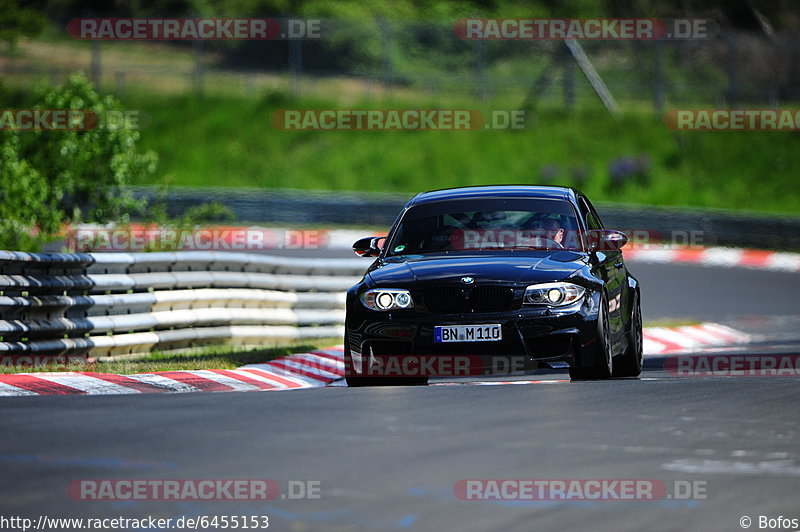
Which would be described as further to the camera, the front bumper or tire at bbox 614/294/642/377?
tire at bbox 614/294/642/377

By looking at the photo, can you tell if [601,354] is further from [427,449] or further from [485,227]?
[427,449]

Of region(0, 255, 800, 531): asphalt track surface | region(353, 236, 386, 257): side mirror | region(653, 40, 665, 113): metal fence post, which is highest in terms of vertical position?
region(653, 40, 665, 113): metal fence post

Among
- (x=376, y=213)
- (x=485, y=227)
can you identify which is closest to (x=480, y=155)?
(x=376, y=213)

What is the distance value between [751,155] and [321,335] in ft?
81.7

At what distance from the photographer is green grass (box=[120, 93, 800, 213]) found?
38.5 metres

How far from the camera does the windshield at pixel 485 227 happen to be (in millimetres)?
11805

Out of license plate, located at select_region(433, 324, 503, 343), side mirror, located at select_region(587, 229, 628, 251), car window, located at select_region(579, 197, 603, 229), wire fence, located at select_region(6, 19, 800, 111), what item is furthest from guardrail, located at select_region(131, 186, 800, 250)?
license plate, located at select_region(433, 324, 503, 343)

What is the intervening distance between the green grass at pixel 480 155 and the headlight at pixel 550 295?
1077 inches

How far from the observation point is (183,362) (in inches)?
523

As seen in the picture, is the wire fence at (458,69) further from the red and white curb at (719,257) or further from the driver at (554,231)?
the driver at (554,231)

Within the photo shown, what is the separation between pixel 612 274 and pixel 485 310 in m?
1.74

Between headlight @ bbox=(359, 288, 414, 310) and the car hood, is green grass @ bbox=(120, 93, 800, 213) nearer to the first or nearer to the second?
the car hood

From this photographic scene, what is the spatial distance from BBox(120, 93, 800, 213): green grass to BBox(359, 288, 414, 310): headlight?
1070 inches

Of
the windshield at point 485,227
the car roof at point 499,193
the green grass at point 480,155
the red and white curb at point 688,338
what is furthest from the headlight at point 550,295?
the green grass at point 480,155
